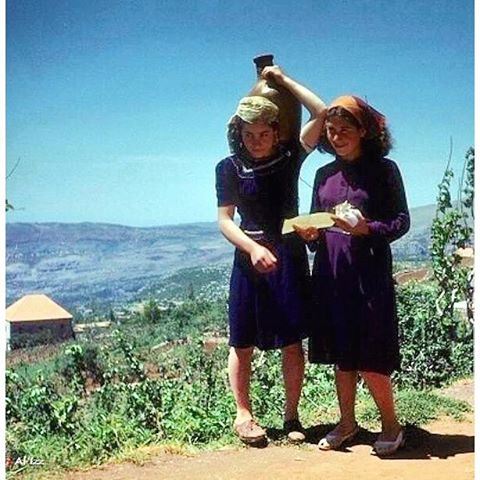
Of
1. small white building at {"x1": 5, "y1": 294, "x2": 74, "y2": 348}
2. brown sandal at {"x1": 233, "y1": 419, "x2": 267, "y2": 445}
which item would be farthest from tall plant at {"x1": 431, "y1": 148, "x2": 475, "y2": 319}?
small white building at {"x1": 5, "y1": 294, "x2": 74, "y2": 348}

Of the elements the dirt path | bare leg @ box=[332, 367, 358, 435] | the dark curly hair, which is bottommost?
the dirt path

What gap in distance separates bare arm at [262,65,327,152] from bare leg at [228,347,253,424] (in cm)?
57

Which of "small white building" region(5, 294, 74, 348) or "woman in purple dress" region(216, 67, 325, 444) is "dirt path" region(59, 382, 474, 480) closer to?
"woman in purple dress" region(216, 67, 325, 444)

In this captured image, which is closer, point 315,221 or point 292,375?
point 315,221

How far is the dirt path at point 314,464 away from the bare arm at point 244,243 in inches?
18.9

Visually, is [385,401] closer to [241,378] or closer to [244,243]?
[241,378]

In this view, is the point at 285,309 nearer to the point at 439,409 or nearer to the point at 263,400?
the point at 263,400

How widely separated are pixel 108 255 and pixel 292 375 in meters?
0.62

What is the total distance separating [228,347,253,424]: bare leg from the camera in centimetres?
229

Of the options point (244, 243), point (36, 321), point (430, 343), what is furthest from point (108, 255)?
point (430, 343)

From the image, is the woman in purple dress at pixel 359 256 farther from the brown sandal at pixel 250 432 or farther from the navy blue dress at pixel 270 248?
the brown sandal at pixel 250 432

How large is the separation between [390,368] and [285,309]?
1.01 ft

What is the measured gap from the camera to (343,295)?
2.18 m

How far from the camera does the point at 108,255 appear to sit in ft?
7.99
